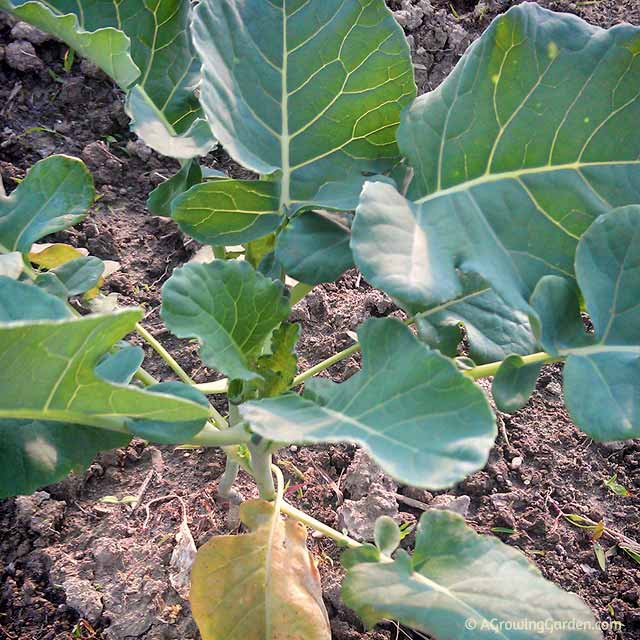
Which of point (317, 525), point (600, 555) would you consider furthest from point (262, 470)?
point (600, 555)

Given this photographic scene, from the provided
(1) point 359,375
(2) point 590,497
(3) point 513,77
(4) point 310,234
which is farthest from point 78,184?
(2) point 590,497

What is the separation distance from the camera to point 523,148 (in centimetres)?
97

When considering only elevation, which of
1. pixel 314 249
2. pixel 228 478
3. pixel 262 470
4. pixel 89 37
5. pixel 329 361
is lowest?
pixel 228 478

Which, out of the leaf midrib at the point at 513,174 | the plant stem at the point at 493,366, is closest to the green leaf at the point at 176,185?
the leaf midrib at the point at 513,174

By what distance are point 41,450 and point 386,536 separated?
0.49 m

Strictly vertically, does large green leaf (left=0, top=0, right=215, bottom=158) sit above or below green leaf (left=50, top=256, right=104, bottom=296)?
above

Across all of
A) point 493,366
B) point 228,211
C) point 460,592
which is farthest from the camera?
point 228,211

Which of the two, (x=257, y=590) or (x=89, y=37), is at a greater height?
(x=89, y=37)

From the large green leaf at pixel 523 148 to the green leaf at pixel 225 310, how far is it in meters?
0.21

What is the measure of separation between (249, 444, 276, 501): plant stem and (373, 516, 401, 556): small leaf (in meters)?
0.21

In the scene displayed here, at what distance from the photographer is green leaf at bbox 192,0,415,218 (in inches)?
39.6

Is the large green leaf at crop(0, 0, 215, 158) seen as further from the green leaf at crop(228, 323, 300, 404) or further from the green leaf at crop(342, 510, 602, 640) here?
the green leaf at crop(342, 510, 602, 640)

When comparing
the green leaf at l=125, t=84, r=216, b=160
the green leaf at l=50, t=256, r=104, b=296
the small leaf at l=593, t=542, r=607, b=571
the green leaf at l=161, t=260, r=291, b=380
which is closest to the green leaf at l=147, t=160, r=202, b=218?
the green leaf at l=125, t=84, r=216, b=160

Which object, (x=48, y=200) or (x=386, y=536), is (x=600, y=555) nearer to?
(x=386, y=536)
